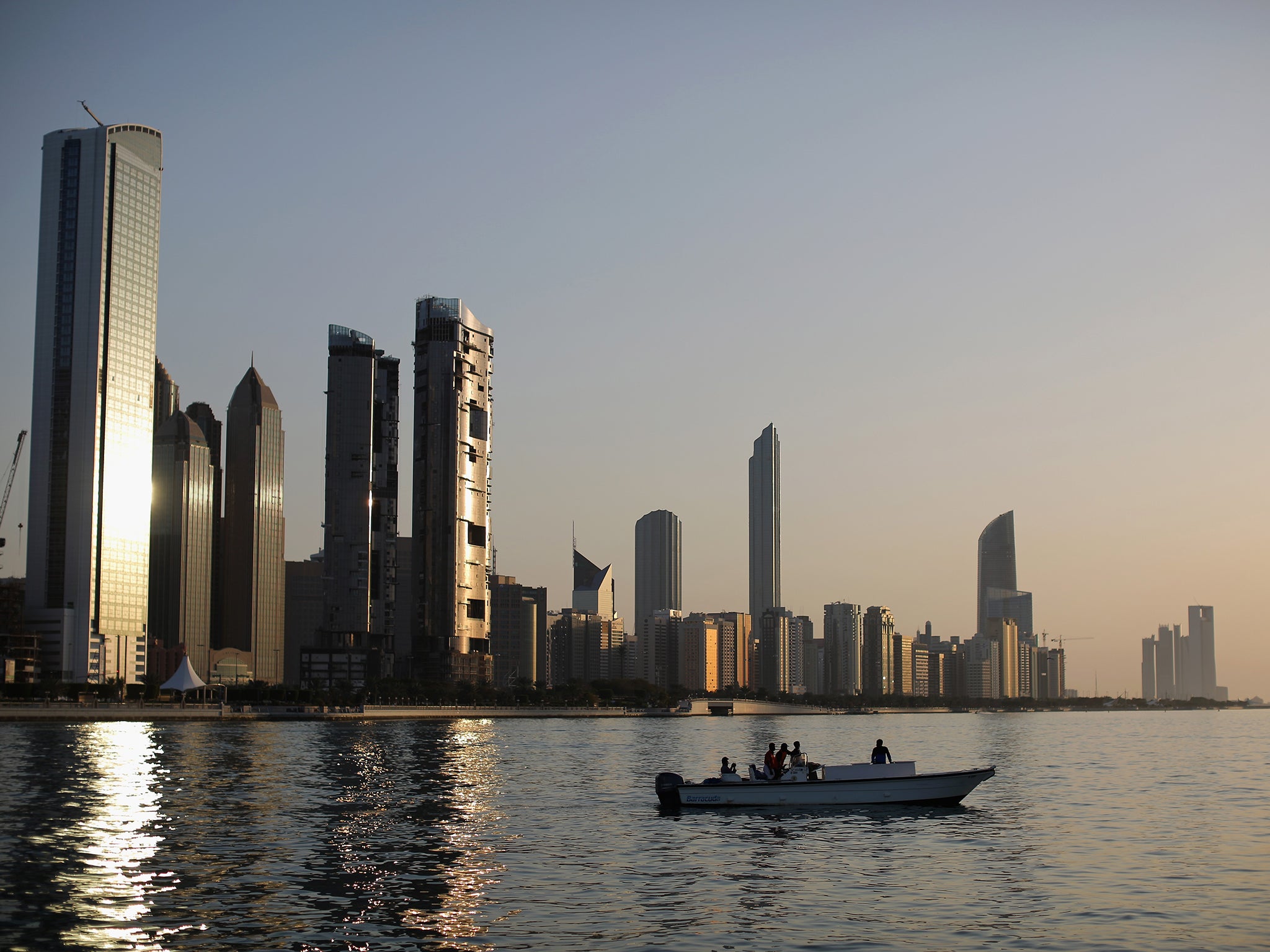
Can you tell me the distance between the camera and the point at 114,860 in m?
53.7

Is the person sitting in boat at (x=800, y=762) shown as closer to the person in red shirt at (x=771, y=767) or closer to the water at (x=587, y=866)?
the person in red shirt at (x=771, y=767)

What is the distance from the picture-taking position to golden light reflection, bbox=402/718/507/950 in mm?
41062

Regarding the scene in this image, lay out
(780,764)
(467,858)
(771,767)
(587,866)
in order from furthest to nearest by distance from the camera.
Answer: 1. (771,767)
2. (780,764)
3. (467,858)
4. (587,866)

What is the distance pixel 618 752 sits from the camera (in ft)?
484

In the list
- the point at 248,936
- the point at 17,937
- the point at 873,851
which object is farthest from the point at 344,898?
the point at 873,851

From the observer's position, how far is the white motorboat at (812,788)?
76.4 metres

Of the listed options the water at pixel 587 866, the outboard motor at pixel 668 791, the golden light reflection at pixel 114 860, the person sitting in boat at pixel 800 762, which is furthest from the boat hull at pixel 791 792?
the golden light reflection at pixel 114 860

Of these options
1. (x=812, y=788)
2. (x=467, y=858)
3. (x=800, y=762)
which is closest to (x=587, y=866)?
(x=467, y=858)

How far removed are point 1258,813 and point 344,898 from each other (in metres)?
60.1

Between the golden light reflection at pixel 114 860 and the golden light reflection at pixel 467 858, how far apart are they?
8453 mm

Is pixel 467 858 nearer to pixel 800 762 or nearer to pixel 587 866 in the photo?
pixel 587 866

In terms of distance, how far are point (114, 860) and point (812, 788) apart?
1533 inches

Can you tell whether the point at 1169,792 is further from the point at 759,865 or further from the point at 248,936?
the point at 248,936

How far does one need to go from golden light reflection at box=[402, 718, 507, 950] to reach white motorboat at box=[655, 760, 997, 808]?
10.9 metres
